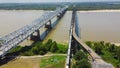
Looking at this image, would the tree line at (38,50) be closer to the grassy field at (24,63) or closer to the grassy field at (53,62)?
the grassy field at (24,63)

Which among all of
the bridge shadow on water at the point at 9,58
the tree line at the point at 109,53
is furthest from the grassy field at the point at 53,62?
the tree line at the point at 109,53

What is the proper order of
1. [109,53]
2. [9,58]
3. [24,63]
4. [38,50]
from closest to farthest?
[24,63] < [9,58] < [109,53] < [38,50]

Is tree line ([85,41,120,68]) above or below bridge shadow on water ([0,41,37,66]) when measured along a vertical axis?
above

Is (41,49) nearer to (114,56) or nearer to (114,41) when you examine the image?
(114,56)

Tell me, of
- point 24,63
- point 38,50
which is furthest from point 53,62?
point 38,50

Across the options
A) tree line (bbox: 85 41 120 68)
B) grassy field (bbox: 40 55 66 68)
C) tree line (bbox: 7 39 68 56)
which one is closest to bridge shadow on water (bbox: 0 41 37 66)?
tree line (bbox: 7 39 68 56)

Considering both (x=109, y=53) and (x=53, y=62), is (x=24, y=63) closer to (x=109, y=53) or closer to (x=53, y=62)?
(x=53, y=62)

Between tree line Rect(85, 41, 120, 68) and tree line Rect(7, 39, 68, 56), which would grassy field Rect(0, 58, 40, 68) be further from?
tree line Rect(85, 41, 120, 68)

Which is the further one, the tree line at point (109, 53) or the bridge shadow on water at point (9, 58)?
the bridge shadow on water at point (9, 58)
